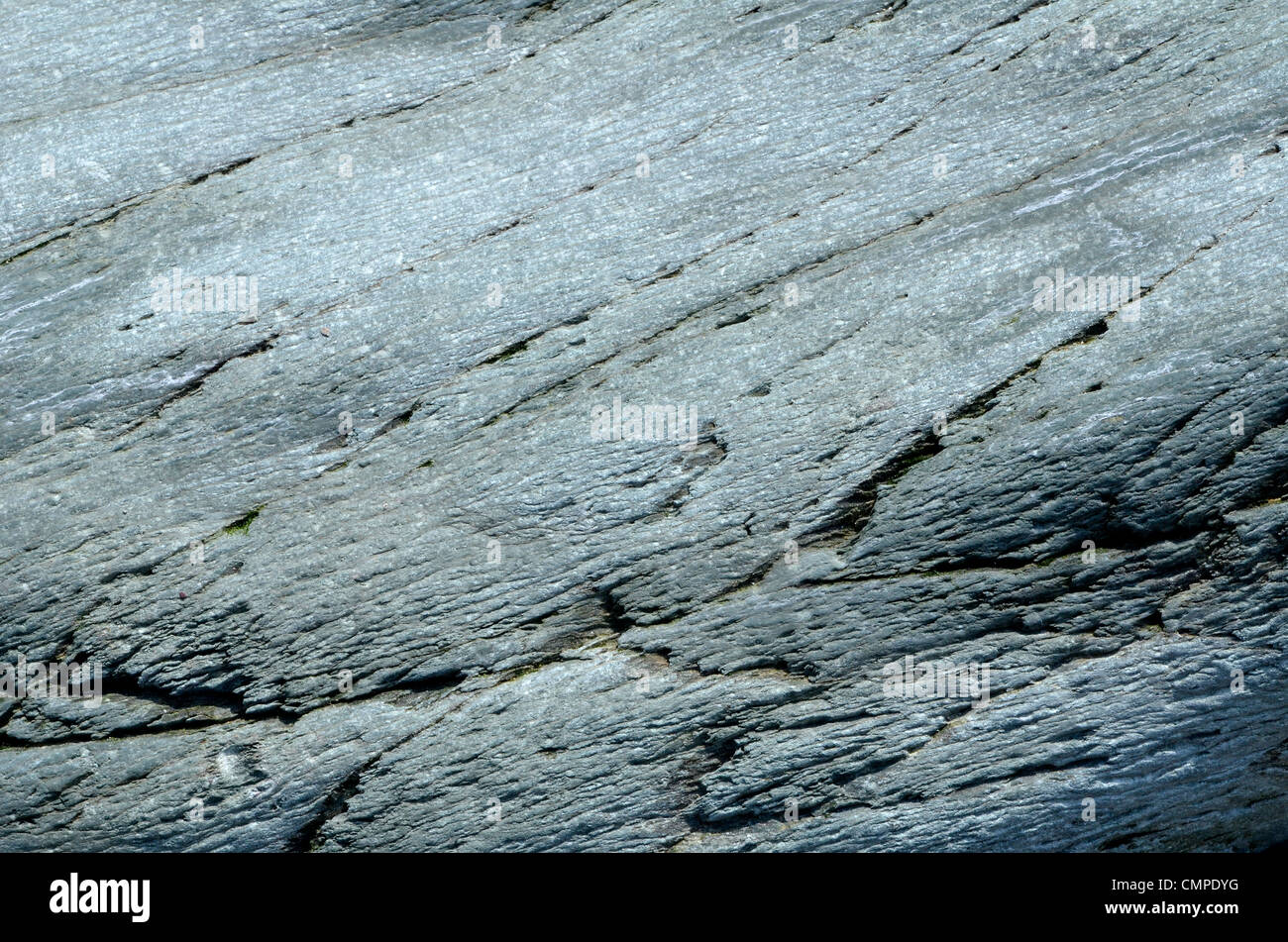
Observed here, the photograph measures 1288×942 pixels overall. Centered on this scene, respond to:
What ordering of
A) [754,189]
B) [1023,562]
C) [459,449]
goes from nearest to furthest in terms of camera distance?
[1023,562], [459,449], [754,189]

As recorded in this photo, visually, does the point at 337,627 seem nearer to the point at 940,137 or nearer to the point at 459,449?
the point at 459,449

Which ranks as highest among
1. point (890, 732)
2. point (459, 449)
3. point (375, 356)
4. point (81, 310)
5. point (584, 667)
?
point (81, 310)

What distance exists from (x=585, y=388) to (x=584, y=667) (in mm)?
1496

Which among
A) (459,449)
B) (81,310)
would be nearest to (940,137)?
(459,449)

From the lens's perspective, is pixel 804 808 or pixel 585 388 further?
pixel 585 388

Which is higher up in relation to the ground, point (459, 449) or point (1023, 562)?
point (459, 449)

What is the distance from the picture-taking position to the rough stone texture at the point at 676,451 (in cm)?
467

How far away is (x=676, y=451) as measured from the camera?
497 centimetres

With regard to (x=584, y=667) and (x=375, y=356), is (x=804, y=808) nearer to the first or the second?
(x=584, y=667)

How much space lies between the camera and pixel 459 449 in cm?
501

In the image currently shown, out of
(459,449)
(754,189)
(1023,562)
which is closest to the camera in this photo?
(1023,562)

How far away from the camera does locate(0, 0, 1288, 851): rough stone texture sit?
4.67 m
